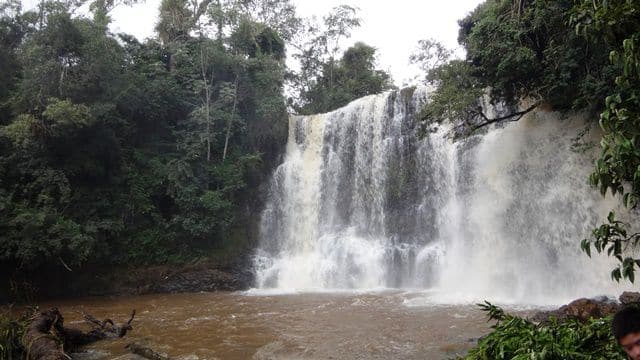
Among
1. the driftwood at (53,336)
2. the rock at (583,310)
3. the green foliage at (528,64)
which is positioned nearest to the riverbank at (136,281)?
the driftwood at (53,336)

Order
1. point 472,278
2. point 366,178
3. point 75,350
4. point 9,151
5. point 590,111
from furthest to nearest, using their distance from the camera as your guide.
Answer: point 366,178 < point 9,151 < point 472,278 < point 590,111 < point 75,350

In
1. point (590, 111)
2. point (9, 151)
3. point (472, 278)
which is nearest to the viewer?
point (590, 111)

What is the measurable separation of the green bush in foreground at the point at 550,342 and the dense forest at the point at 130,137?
12320 mm

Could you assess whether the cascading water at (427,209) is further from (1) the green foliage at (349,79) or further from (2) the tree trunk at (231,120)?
(1) the green foliage at (349,79)

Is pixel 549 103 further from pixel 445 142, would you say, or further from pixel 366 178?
pixel 366 178

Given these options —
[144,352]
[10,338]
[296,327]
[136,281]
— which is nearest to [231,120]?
[136,281]

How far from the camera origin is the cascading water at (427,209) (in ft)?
38.3

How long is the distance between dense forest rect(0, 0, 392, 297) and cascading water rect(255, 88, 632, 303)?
6.08 ft

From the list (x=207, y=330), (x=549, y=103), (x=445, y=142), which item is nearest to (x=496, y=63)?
(x=549, y=103)

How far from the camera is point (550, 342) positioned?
10.6ft

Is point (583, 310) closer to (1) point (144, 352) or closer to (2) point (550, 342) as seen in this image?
(2) point (550, 342)

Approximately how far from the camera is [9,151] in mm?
14336

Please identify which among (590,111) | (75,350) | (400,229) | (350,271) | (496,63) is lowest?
(75,350)

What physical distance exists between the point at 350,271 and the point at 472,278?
4.00 meters
